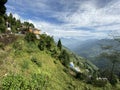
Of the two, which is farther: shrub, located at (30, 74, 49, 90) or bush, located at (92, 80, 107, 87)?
bush, located at (92, 80, 107, 87)

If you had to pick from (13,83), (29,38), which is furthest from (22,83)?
(29,38)

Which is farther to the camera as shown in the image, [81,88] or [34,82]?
[81,88]

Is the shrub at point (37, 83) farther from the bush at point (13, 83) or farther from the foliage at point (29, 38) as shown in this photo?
the foliage at point (29, 38)

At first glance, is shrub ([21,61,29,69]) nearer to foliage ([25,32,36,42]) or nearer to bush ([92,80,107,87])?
foliage ([25,32,36,42])

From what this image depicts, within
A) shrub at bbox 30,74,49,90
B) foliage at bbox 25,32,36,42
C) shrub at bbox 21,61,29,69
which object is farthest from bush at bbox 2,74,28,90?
foliage at bbox 25,32,36,42

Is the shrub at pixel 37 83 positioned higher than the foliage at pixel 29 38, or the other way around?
the foliage at pixel 29 38

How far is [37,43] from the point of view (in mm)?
36125

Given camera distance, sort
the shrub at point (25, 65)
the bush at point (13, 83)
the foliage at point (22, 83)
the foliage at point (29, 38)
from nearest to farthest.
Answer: the bush at point (13, 83)
the foliage at point (22, 83)
the shrub at point (25, 65)
the foliage at point (29, 38)

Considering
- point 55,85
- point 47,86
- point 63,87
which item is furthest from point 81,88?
point 47,86

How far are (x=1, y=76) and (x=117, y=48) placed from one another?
45.0 ft

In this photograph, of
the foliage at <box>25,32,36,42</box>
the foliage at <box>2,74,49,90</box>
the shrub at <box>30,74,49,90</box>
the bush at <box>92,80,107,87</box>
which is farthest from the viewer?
the bush at <box>92,80,107,87</box>

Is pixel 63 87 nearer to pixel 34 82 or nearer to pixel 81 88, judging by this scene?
pixel 81 88

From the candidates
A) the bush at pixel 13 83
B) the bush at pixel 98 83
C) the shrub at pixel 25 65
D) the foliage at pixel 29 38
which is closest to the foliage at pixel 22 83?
the bush at pixel 13 83

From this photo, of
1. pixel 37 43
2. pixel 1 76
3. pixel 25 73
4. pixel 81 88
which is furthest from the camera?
pixel 37 43
